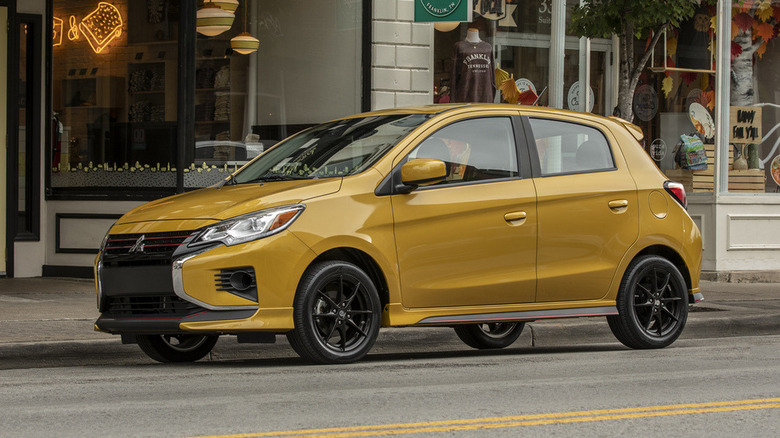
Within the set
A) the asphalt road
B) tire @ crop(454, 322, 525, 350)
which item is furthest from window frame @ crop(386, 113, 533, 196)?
tire @ crop(454, 322, 525, 350)

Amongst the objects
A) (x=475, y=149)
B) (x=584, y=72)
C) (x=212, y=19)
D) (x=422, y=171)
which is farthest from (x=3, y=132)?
(x=584, y=72)

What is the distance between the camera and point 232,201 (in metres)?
7.52

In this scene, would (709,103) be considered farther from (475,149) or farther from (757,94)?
(475,149)

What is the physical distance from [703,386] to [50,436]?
3762mm

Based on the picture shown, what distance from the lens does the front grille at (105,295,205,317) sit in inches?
287

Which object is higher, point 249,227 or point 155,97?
point 155,97

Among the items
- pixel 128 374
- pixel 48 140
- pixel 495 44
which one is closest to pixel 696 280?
pixel 128 374

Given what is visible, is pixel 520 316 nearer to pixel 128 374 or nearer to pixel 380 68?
pixel 128 374

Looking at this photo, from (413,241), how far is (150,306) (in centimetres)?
178

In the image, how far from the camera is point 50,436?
17.6 ft

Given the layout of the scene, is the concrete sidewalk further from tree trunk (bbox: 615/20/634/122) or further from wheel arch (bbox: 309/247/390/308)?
tree trunk (bbox: 615/20/634/122)

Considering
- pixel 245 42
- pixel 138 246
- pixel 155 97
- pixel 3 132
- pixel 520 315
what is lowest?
pixel 520 315

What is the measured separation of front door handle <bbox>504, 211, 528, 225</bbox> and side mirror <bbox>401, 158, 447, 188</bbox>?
0.74 meters

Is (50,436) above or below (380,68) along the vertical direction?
below
